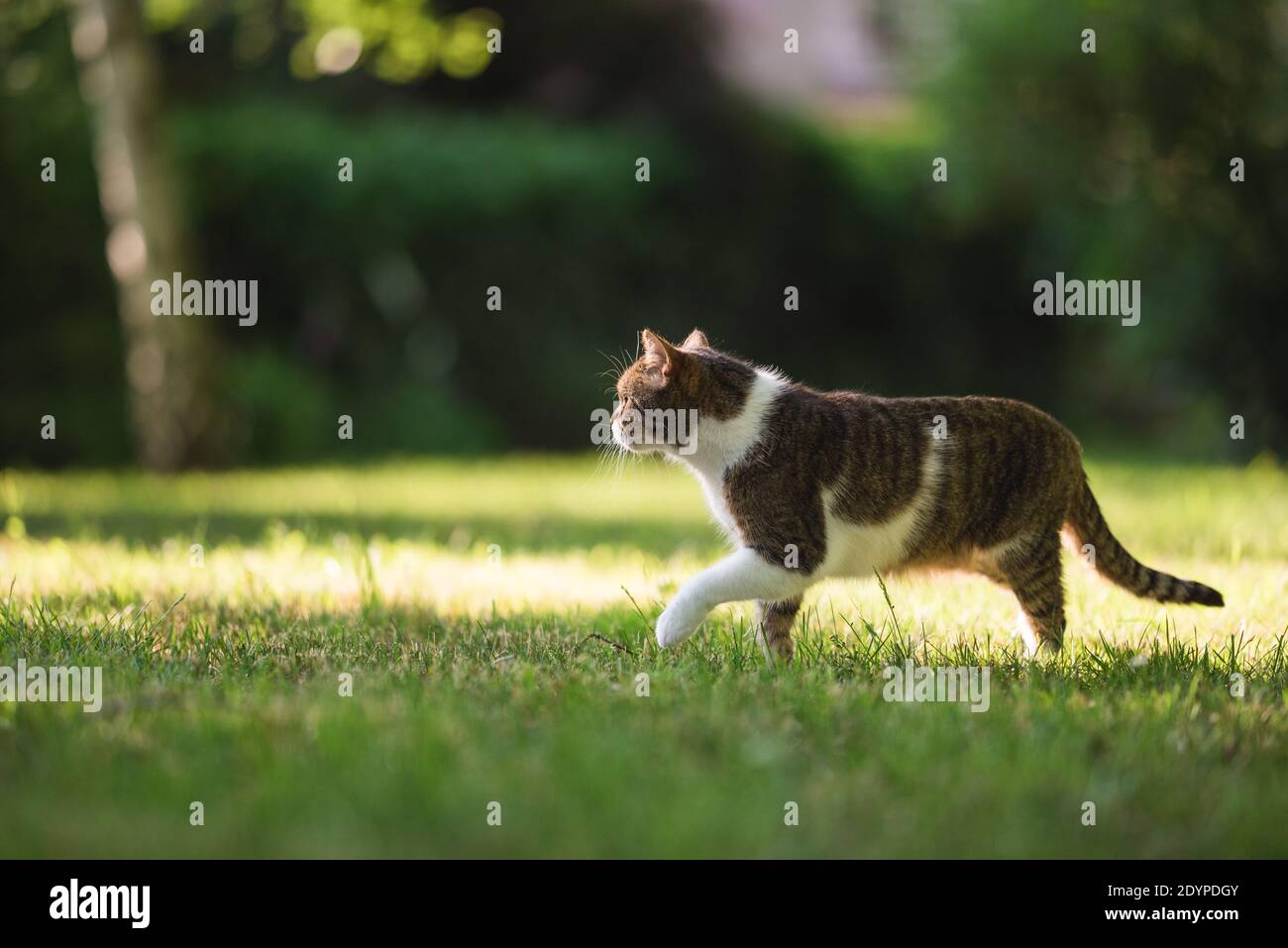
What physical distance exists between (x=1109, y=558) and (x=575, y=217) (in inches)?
370

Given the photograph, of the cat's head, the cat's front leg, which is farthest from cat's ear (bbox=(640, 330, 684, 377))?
the cat's front leg

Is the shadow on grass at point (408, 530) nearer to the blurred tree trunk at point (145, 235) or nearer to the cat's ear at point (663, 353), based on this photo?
the cat's ear at point (663, 353)

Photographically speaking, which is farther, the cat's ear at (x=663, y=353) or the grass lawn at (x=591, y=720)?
the cat's ear at (x=663, y=353)

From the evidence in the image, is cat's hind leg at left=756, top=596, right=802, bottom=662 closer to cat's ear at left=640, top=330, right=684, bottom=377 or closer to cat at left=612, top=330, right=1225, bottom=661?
cat at left=612, top=330, right=1225, bottom=661

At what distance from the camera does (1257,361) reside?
10656mm

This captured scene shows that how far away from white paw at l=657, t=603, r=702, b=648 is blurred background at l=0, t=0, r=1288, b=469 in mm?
6339

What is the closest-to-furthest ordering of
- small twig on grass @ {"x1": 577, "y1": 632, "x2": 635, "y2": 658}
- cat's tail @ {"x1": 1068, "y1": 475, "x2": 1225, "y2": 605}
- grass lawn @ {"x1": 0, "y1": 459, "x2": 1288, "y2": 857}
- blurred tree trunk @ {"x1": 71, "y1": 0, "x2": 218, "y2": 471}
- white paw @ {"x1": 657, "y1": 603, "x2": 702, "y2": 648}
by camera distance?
1. grass lawn @ {"x1": 0, "y1": 459, "x2": 1288, "y2": 857}
2. white paw @ {"x1": 657, "y1": 603, "x2": 702, "y2": 648}
3. small twig on grass @ {"x1": 577, "y1": 632, "x2": 635, "y2": 658}
4. cat's tail @ {"x1": 1068, "y1": 475, "x2": 1225, "y2": 605}
5. blurred tree trunk @ {"x1": 71, "y1": 0, "x2": 218, "y2": 471}

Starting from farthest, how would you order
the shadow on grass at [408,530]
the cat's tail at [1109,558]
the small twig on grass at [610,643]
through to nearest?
the shadow on grass at [408,530]
the cat's tail at [1109,558]
the small twig on grass at [610,643]

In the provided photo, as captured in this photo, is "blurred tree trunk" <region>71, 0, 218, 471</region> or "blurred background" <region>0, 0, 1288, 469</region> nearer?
"blurred tree trunk" <region>71, 0, 218, 471</region>

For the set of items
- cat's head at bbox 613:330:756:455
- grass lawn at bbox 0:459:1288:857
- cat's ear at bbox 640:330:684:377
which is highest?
cat's ear at bbox 640:330:684:377

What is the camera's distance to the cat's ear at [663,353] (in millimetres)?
4020

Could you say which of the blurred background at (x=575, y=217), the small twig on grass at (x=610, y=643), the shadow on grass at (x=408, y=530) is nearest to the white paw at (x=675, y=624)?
the small twig on grass at (x=610, y=643)

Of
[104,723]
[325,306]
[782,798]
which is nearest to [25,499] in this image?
[325,306]

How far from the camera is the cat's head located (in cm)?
404
